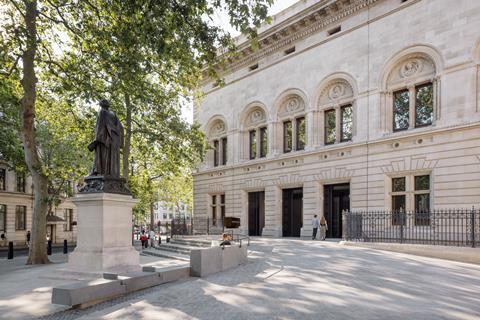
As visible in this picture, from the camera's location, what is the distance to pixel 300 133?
85.9ft

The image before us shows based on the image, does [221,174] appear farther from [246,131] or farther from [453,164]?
[453,164]

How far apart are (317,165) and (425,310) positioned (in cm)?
1723

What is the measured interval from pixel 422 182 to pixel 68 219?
1628 inches

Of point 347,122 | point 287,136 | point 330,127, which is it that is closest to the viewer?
point 347,122

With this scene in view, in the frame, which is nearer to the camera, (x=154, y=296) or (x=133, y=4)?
(x=154, y=296)

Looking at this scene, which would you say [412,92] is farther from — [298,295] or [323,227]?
[298,295]

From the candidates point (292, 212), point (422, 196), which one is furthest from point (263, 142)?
point (422, 196)

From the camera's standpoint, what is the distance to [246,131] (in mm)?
30281

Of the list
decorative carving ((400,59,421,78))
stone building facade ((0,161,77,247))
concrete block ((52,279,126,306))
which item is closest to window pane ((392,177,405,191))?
decorative carving ((400,59,421,78))

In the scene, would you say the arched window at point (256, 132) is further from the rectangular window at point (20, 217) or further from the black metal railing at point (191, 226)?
the rectangular window at point (20, 217)

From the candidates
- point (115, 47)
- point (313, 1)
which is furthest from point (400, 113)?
point (115, 47)

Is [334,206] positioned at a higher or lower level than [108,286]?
higher

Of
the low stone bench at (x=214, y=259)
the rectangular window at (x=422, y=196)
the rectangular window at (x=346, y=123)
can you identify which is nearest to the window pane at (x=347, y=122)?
the rectangular window at (x=346, y=123)

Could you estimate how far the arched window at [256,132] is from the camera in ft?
94.8
